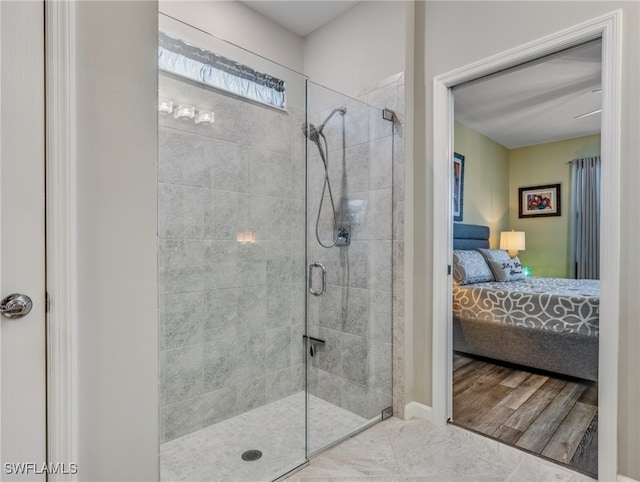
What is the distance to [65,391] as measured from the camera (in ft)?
3.00

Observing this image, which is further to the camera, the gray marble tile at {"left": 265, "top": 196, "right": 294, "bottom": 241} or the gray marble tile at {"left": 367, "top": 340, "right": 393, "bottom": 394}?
the gray marble tile at {"left": 265, "top": 196, "right": 294, "bottom": 241}

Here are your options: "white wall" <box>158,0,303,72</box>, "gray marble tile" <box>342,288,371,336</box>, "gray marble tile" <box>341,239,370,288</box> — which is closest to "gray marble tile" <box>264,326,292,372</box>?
"gray marble tile" <box>342,288,371,336</box>

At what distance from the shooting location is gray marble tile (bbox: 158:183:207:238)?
2053 millimetres

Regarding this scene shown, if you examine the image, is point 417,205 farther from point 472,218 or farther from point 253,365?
point 472,218

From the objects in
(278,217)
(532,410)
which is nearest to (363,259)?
(278,217)

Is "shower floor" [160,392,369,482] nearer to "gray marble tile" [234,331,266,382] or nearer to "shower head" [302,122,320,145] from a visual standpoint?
"gray marble tile" [234,331,266,382]

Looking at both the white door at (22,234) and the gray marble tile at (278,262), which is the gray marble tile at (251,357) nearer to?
the gray marble tile at (278,262)

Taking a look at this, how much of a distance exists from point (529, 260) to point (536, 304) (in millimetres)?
1514

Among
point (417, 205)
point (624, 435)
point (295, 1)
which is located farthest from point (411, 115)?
point (624, 435)

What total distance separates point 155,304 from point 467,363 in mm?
3075

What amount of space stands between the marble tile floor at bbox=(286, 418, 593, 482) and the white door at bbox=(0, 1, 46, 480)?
1.19m

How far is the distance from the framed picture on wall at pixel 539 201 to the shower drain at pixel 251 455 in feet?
13.2

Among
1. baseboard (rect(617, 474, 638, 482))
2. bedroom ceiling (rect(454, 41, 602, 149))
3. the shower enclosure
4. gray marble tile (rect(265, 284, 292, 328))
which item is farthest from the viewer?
bedroom ceiling (rect(454, 41, 602, 149))

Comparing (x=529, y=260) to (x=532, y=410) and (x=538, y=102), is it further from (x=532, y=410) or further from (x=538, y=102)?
(x=532, y=410)
